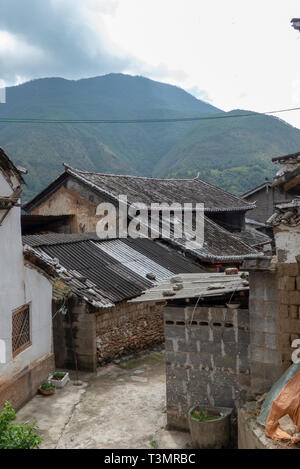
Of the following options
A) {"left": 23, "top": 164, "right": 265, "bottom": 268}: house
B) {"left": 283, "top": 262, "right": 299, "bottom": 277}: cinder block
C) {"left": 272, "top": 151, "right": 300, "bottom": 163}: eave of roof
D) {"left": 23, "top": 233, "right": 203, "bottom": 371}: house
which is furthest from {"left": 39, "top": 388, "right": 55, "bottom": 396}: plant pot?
{"left": 23, "top": 164, "right": 265, "bottom": 268}: house

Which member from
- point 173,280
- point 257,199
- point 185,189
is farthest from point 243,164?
point 173,280

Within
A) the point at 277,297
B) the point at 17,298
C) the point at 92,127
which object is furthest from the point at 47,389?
the point at 92,127

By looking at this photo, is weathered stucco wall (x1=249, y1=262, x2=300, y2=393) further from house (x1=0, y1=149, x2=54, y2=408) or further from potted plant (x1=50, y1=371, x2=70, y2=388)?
potted plant (x1=50, y1=371, x2=70, y2=388)

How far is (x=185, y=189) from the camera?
28688 mm

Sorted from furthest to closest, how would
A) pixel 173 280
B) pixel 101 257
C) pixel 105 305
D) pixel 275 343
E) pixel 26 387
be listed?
pixel 101 257 → pixel 105 305 → pixel 173 280 → pixel 26 387 → pixel 275 343

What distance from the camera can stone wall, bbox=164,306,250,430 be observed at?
783cm

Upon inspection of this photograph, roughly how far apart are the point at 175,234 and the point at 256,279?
13.3m

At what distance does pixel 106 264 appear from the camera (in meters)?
15.1

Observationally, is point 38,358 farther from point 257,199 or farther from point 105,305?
point 257,199

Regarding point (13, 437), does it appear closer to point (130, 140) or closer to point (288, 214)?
point (288, 214)

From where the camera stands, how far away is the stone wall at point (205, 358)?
7.83m

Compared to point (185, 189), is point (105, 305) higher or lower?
lower

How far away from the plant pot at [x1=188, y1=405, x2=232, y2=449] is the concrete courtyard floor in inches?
17.0

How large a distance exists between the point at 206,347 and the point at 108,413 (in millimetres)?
3066
